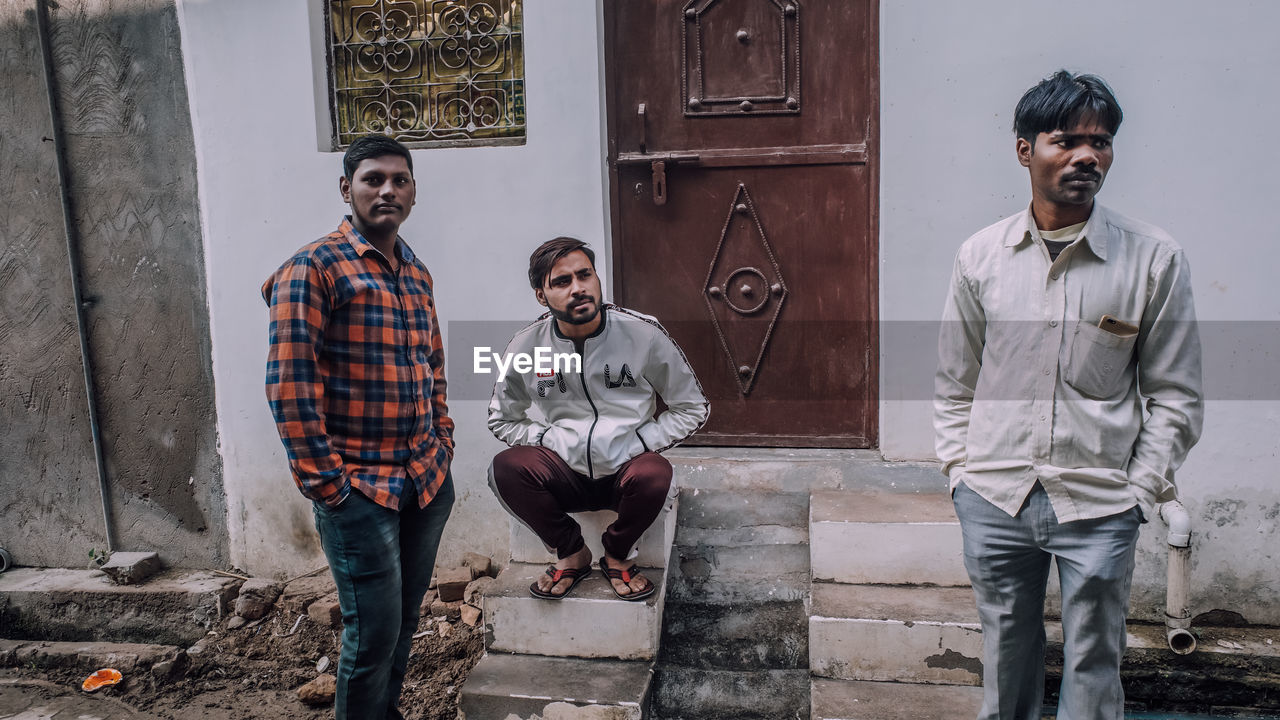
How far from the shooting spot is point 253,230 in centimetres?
427

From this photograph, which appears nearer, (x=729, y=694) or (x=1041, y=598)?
(x=1041, y=598)

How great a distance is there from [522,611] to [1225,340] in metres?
3.09

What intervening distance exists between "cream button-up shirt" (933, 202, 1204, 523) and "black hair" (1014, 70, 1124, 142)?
9.3 inches

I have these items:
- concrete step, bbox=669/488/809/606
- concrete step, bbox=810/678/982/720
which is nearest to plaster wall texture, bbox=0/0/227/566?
concrete step, bbox=669/488/809/606

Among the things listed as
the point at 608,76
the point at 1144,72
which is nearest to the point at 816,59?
the point at 608,76

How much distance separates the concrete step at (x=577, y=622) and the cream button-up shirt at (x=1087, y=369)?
4.64ft

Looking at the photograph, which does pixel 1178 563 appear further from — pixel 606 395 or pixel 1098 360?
pixel 606 395

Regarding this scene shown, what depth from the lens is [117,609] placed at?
442cm

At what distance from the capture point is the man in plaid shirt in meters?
2.38

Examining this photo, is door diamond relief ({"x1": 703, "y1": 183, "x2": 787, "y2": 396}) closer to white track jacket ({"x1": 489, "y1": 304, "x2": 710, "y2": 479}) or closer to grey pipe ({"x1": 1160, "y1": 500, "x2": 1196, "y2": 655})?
white track jacket ({"x1": 489, "y1": 304, "x2": 710, "y2": 479})

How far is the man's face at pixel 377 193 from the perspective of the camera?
264 cm

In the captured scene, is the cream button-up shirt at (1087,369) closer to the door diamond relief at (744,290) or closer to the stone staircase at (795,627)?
the stone staircase at (795,627)

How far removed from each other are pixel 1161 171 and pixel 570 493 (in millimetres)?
2756

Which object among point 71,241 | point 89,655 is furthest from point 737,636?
point 71,241
